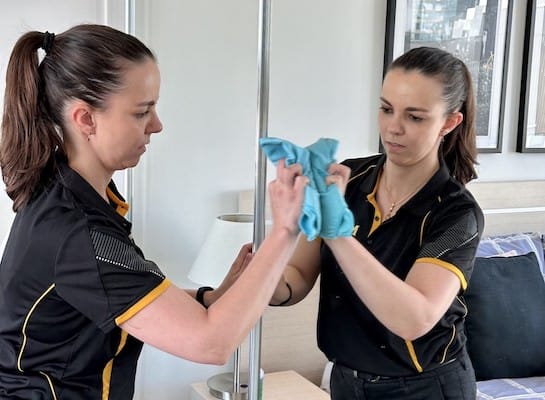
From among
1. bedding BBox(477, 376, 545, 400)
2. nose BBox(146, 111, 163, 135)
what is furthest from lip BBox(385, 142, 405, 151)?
bedding BBox(477, 376, 545, 400)

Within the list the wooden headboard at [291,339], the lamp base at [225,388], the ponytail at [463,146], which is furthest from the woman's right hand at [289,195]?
the wooden headboard at [291,339]

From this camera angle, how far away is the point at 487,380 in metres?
2.35

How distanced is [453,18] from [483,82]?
0.98 ft

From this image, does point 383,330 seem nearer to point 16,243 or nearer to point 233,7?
point 16,243

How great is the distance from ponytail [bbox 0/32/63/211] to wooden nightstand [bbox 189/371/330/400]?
1.25 metres

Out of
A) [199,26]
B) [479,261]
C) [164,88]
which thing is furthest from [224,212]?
[479,261]

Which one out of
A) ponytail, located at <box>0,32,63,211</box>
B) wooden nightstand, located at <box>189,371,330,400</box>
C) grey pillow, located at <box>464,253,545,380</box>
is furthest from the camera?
grey pillow, located at <box>464,253,545,380</box>

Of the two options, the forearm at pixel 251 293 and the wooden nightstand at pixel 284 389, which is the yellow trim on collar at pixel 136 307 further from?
the wooden nightstand at pixel 284 389

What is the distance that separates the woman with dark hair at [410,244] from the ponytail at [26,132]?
0.53 metres

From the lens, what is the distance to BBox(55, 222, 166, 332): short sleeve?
3.41ft

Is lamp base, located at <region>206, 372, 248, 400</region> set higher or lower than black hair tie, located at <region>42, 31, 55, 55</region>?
lower

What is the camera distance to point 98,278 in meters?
1.04

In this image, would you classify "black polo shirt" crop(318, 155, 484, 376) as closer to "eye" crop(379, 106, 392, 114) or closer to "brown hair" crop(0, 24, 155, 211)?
"eye" crop(379, 106, 392, 114)

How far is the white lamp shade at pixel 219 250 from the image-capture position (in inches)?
82.1
